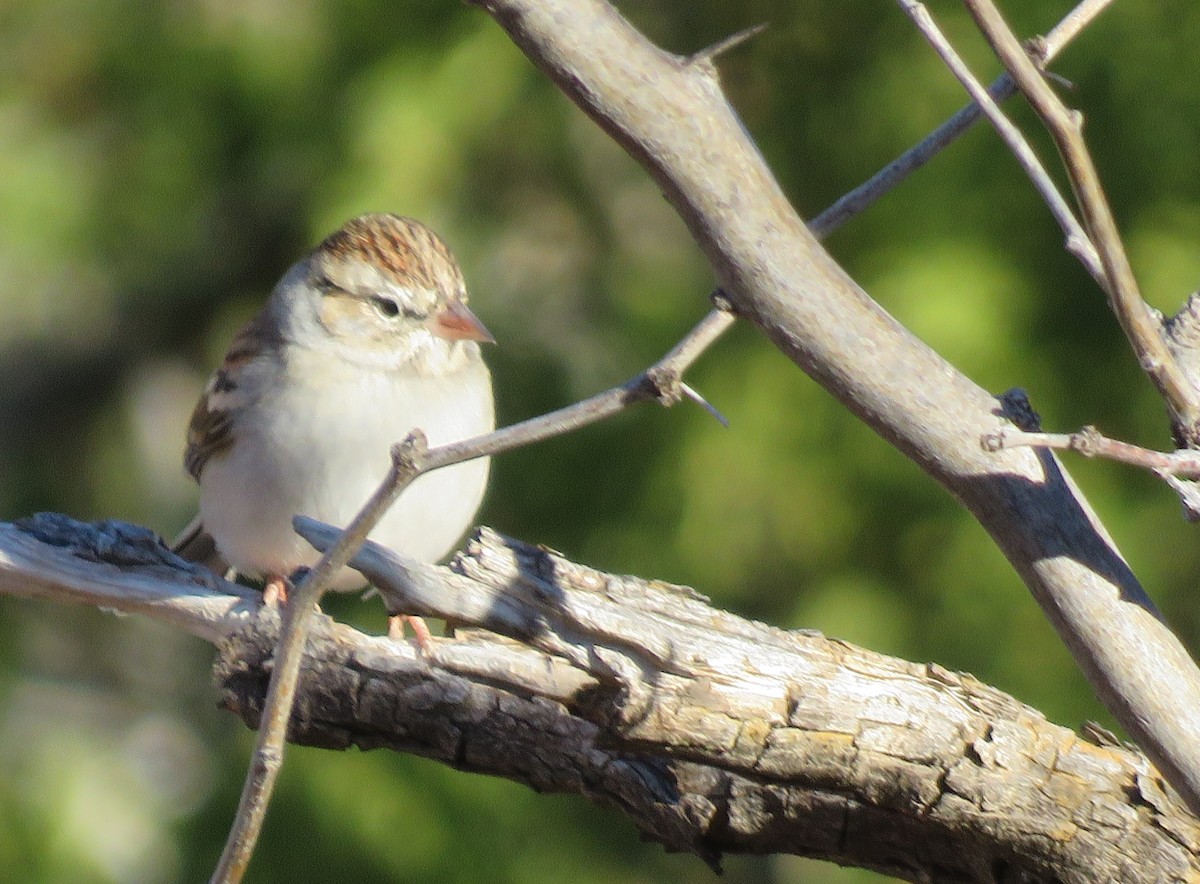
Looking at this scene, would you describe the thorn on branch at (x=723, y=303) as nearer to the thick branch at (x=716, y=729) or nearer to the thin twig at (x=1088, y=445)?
the thin twig at (x=1088, y=445)

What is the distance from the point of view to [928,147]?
65.2 inches

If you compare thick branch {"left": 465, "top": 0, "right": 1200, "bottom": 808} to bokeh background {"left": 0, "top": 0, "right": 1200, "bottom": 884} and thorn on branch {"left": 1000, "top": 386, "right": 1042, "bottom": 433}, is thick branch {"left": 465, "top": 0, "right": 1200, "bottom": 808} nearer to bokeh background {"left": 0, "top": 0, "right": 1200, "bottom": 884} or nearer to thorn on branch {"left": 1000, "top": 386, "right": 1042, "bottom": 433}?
thorn on branch {"left": 1000, "top": 386, "right": 1042, "bottom": 433}

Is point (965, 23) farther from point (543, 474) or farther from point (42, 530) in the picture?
point (42, 530)

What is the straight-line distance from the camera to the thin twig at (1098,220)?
1.34m

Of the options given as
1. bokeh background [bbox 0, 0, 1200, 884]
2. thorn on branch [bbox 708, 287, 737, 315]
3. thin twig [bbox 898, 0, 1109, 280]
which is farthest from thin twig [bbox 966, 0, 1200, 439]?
bokeh background [bbox 0, 0, 1200, 884]

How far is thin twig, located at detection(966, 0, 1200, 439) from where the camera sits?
134 centimetres

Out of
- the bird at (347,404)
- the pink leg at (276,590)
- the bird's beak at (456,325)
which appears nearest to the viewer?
the pink leg at (276,590)

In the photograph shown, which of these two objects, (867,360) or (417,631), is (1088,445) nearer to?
(867,360)

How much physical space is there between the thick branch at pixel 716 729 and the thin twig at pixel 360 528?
1.38 ft

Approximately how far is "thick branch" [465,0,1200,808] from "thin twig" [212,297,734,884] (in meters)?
0.14

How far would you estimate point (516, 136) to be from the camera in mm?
4320

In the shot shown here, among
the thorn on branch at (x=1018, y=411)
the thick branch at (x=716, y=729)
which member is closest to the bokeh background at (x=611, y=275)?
the thick branch at (x=716, y=729)

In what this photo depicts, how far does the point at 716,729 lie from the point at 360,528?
0.71 metres

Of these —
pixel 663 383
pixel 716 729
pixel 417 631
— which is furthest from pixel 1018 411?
pixel 417 631
